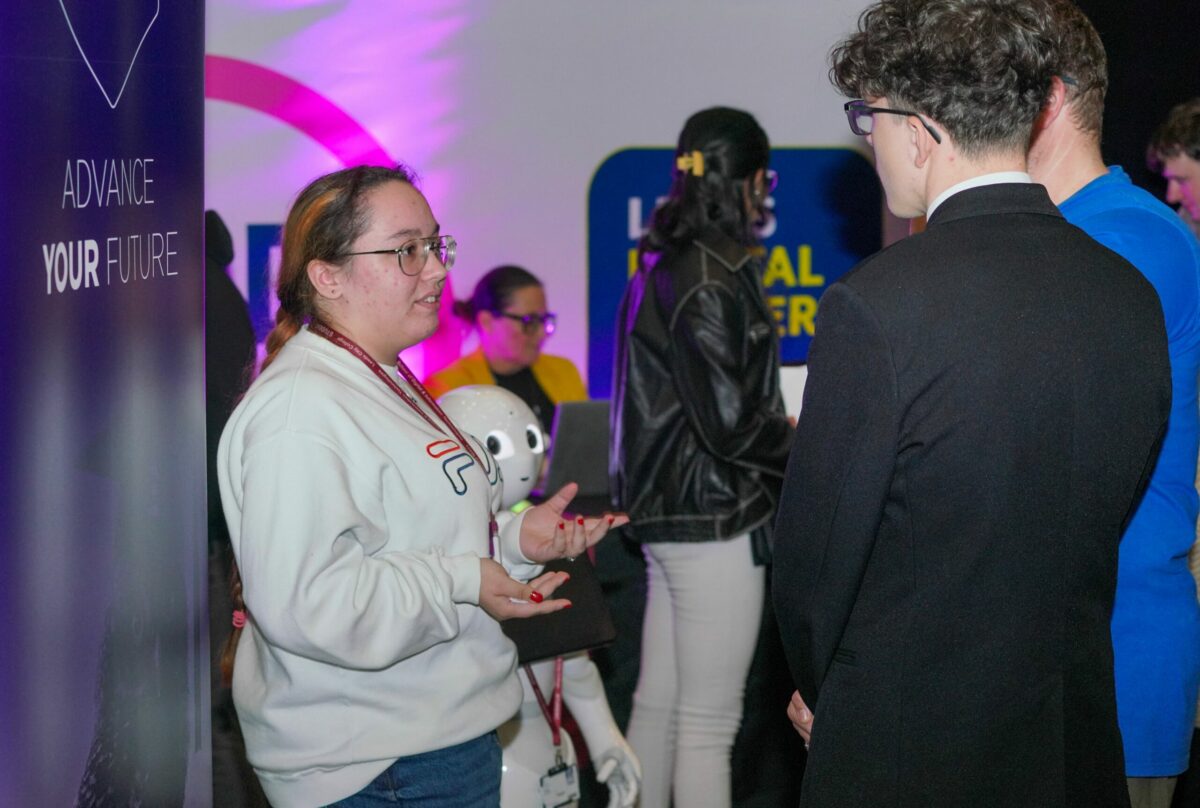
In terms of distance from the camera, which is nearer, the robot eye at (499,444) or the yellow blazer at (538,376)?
the robot eye at (499,444)

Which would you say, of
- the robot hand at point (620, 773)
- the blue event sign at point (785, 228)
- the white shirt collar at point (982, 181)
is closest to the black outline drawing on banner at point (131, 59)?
the white shirt collar at point (982, 181)

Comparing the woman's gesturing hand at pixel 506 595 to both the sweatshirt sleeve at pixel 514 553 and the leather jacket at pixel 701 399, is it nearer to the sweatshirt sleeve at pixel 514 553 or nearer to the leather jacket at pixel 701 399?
the sweatshirt sleeve at pixel 514 553

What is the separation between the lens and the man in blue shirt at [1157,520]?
1.76 meters

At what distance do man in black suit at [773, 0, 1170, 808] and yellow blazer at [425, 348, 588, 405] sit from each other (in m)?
3.34

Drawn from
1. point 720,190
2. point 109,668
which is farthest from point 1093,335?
point 720,190

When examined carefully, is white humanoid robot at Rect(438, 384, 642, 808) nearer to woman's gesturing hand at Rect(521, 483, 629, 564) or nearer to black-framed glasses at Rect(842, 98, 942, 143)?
woman's gesturing hand at Rect(521, 483, 629, 564)

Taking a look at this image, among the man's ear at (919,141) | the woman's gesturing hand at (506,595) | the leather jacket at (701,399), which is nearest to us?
the man's ear at (919,141)

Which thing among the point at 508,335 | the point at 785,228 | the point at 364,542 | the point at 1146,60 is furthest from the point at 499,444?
the point at 1146,60

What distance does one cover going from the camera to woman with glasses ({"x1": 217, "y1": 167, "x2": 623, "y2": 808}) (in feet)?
5.37

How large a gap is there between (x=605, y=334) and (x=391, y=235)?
147 inches

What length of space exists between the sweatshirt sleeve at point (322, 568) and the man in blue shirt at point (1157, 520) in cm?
97

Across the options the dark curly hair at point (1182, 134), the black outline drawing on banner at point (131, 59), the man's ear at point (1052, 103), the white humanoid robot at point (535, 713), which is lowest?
the white humanoid robot at point (535, 713)

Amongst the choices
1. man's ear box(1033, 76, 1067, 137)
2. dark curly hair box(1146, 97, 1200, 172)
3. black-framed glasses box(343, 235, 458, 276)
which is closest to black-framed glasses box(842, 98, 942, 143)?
man's ear box(1033, 76, 1067, 137)

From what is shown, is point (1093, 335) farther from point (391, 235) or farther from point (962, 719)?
point (391, 235)
